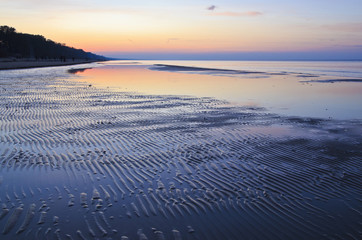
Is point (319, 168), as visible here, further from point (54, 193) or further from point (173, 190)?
point (54, 193)

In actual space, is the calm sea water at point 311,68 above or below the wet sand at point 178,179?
above

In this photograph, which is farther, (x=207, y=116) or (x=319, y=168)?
(x=207, y=116)

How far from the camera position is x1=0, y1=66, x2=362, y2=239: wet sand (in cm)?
530

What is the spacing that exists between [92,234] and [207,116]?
1115cm

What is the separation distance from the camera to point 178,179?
7.43 meters

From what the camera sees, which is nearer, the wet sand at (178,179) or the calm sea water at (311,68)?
the wet sand at (178,179)

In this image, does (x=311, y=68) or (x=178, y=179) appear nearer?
(x=178, y=179)

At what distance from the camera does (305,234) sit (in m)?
5.12

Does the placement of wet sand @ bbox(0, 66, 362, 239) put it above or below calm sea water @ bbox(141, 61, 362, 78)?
below

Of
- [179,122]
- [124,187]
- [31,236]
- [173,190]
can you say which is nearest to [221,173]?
[173,190]

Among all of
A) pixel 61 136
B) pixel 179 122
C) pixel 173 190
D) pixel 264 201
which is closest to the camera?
pixel 264 201

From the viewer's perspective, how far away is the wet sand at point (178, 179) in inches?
209

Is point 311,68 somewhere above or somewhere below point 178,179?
above

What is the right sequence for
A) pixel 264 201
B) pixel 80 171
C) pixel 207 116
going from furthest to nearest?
pixel 207 116, pixel 80 171, pixel 264 201
